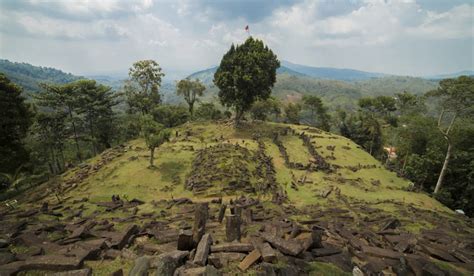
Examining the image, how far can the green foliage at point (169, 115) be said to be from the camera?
50522 millimetres

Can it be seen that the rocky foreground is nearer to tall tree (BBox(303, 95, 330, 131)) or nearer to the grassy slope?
the grassy slope

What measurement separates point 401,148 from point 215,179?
30.5 m

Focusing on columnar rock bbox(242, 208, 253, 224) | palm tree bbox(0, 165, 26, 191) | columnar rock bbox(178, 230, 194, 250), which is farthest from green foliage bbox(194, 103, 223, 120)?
columnar rock bbox(178, 230, 194, 250)

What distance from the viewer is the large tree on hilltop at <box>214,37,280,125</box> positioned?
37.8 meters

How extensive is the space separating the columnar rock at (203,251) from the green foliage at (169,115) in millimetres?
42897

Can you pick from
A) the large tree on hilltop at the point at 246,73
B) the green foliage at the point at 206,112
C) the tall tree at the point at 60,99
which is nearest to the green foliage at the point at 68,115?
the tall tree at the point at 60,99

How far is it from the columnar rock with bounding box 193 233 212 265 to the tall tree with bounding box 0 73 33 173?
26383 mm

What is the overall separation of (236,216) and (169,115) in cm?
4584

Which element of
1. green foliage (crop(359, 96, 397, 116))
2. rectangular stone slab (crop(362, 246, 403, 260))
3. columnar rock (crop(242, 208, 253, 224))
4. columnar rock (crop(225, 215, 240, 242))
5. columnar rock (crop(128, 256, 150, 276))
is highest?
green foliage (crop(359, 96, 397, 116))

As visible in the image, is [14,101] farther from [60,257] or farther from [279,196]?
[279,196]

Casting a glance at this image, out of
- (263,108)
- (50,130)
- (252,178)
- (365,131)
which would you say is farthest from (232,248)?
(263,108)

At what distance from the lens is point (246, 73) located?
124 feet

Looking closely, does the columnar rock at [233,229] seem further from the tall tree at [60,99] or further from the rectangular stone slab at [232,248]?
the tall tree at [60,99]

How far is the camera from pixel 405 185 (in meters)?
28.8
